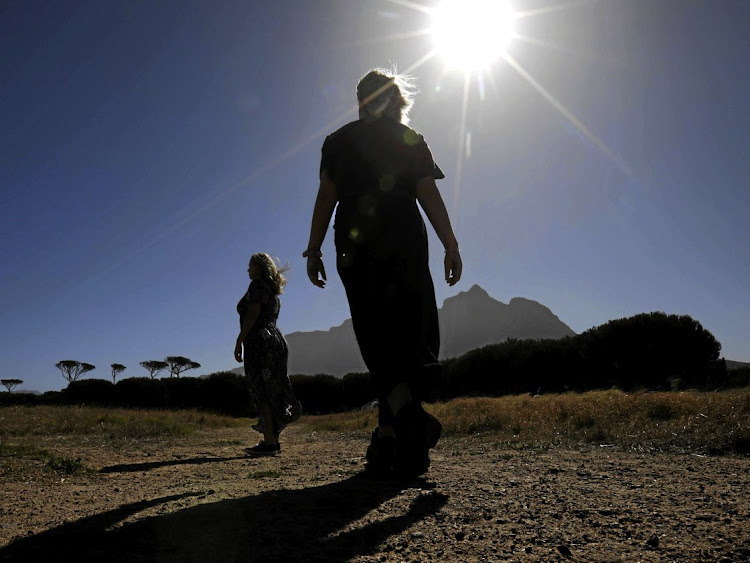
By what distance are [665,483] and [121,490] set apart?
2.98 meters

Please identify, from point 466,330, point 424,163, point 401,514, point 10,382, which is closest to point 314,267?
point 424,163

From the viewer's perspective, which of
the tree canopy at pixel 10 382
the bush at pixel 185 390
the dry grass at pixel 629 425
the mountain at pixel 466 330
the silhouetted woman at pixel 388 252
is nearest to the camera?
the silhouetted woman at pixel 388 252

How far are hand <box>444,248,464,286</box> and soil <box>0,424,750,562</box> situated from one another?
1207 mm

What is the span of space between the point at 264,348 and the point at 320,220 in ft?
8.23

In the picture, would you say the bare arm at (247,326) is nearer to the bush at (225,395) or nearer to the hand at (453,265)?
the hand at (453,265)

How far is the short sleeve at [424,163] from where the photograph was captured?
9.67 ft

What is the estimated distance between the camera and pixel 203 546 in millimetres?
1451

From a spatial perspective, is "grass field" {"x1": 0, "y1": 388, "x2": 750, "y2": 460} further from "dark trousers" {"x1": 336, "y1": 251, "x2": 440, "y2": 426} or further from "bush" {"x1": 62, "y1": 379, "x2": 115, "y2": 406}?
"bush" {"x1": 62, "y1": 379, "x2": 115, "y2": 406}

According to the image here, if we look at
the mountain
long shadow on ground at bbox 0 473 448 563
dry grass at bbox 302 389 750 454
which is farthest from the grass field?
the mountain

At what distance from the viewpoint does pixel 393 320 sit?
271cm

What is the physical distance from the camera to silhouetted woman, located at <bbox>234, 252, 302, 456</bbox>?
4922 mm

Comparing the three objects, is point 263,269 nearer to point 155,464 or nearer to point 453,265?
point 155,464

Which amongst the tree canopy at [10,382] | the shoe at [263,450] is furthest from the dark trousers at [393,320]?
the tree canopy at [10,382]

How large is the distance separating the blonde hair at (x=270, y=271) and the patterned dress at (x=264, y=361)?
7 cm
